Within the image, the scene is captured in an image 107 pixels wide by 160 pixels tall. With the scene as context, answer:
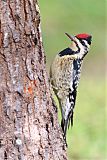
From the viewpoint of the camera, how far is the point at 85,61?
601 inches

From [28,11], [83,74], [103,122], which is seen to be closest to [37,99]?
[28,11]

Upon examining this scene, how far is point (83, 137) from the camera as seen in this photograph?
10.7 metres

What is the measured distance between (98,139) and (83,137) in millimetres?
197

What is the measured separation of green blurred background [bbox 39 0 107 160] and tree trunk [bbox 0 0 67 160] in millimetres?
3638

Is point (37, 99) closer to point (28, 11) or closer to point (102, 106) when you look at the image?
point (28, 11)

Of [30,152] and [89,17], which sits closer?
[30,152]

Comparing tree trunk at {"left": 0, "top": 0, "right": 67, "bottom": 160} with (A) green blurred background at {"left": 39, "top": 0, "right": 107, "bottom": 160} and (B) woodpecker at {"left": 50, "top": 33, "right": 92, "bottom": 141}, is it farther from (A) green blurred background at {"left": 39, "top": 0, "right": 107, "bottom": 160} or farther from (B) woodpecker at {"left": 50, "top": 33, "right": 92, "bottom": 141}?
(A) green blurred background at {"left": 39, "top": 0, "right": 107, "bottom": 160}

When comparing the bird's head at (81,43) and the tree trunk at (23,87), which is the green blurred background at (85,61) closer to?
the bird's head at (81,43)

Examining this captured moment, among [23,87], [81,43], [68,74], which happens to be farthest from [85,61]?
[23,87]

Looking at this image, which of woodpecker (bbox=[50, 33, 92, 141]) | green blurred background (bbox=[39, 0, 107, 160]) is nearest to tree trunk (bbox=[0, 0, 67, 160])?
woodpecker (bbox=[50, 33, 92, 141])

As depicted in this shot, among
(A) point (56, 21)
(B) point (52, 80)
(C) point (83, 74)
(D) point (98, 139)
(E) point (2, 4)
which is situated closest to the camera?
(E) point (2, 4)

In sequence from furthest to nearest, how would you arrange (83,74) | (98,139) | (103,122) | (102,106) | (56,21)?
(56,21) < (83,74) < (102,106) < (103,122) < (98,139)

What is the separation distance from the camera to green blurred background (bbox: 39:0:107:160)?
10.4 m

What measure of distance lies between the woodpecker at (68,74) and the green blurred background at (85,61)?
258 centimetres
